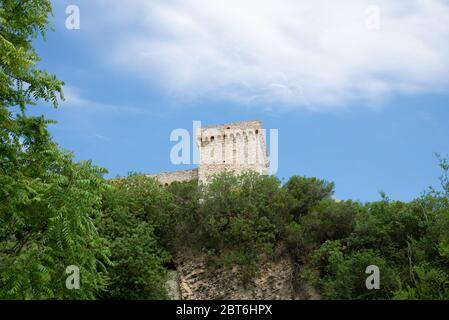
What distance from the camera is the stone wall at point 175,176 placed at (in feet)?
143

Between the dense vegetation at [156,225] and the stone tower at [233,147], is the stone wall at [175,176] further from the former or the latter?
the dense vegetation at [156,225]

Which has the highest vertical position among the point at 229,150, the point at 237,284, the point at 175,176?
the point at 229,150

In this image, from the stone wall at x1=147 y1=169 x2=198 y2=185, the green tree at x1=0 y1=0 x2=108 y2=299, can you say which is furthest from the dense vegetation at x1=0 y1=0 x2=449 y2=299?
the stone wall at x1=147 y1=169 x2=198 y2=185

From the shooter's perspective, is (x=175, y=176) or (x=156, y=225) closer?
(x=156, y=225)

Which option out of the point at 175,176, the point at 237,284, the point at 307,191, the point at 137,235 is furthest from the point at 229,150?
the point at 137,235

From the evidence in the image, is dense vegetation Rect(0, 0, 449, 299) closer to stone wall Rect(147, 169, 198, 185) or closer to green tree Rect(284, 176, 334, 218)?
green tree Rect(284, 176, 334, 218)

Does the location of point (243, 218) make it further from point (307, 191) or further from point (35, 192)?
point (35, 192)

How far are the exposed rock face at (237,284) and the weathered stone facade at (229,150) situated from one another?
12441mm

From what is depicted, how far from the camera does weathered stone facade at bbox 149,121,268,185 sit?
4284 cm

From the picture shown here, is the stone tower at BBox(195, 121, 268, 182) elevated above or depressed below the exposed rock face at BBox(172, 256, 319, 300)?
above

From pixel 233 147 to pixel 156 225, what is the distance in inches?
497

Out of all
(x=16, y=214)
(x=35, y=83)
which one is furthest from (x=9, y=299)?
(x=35, y=83)

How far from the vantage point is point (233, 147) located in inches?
1710
